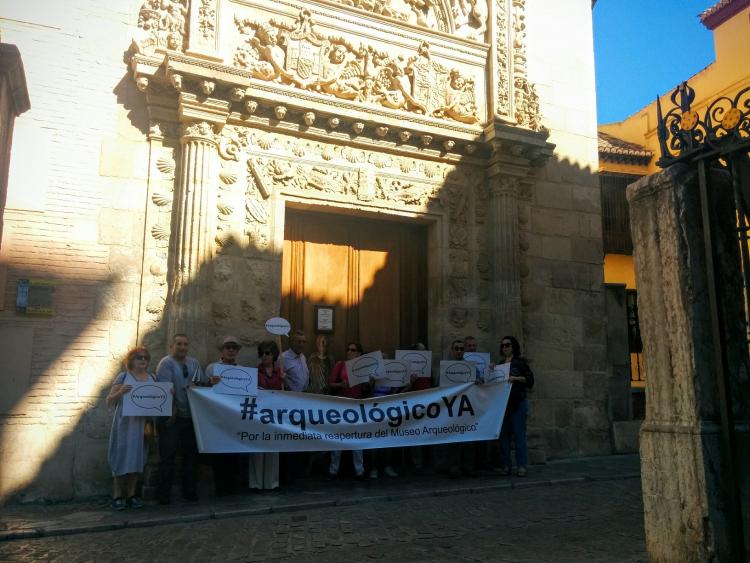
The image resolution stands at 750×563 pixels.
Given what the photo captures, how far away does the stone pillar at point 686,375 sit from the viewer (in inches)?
151

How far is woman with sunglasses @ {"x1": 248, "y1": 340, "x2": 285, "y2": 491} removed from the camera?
7.38 metres

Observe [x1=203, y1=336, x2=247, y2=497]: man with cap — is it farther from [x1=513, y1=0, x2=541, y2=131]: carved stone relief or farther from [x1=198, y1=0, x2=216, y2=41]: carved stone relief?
[x1=513, y1=0, x2=541, y2=131]: carved stone relief

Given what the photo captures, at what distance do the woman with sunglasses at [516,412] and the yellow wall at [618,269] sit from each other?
10125mm

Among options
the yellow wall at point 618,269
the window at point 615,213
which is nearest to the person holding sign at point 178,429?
the window at point 615,213

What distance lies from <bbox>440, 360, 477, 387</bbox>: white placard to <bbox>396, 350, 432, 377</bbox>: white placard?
21cm

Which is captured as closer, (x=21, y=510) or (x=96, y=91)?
(x=21, y=510)

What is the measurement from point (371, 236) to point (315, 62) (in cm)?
262

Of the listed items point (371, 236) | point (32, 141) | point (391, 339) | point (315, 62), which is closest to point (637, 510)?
point (391, 339)

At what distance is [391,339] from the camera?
31.9 ft

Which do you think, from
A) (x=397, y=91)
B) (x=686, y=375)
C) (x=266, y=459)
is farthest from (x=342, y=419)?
(x=397, y=91)

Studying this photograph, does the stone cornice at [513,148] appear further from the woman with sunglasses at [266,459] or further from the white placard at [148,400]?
the white placard at [148,400]

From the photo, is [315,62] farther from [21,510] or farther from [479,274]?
[21,510]

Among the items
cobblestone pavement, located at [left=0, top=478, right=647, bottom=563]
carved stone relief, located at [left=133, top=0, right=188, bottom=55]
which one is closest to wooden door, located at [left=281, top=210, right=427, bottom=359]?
carved stone relief, located at [left=133, top=0, right=188, bottom=55]

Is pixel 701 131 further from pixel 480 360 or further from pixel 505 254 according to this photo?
pixel 505 254
